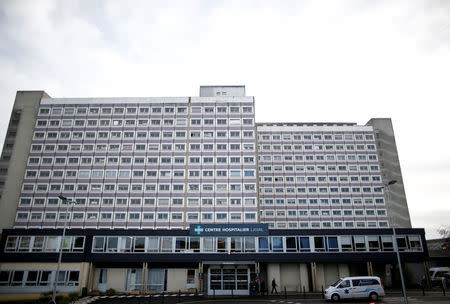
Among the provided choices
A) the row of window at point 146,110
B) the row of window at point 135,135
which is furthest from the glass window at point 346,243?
the row of window at point 146,110

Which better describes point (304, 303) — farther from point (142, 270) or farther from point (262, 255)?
point (142, 270)

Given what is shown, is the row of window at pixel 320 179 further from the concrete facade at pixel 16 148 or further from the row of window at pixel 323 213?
the concrete facade at pixel 16 148

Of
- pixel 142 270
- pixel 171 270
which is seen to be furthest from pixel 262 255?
pixel 142 270

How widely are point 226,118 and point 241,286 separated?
34.9m

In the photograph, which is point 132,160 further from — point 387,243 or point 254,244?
point 387,243

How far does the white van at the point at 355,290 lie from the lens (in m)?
28.0

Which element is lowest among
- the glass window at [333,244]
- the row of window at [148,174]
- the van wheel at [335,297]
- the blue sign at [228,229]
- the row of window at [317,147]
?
the van wheel at [335,297]

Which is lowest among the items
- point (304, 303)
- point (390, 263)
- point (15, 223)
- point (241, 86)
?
point (304, 303)

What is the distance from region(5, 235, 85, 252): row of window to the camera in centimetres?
4059

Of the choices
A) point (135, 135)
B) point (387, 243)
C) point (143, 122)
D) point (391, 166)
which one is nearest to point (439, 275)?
point (387, 243)

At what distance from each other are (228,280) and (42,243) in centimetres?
2508

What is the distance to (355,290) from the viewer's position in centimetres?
2827

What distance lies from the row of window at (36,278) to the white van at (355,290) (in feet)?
99.7

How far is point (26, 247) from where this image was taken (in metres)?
41.0
